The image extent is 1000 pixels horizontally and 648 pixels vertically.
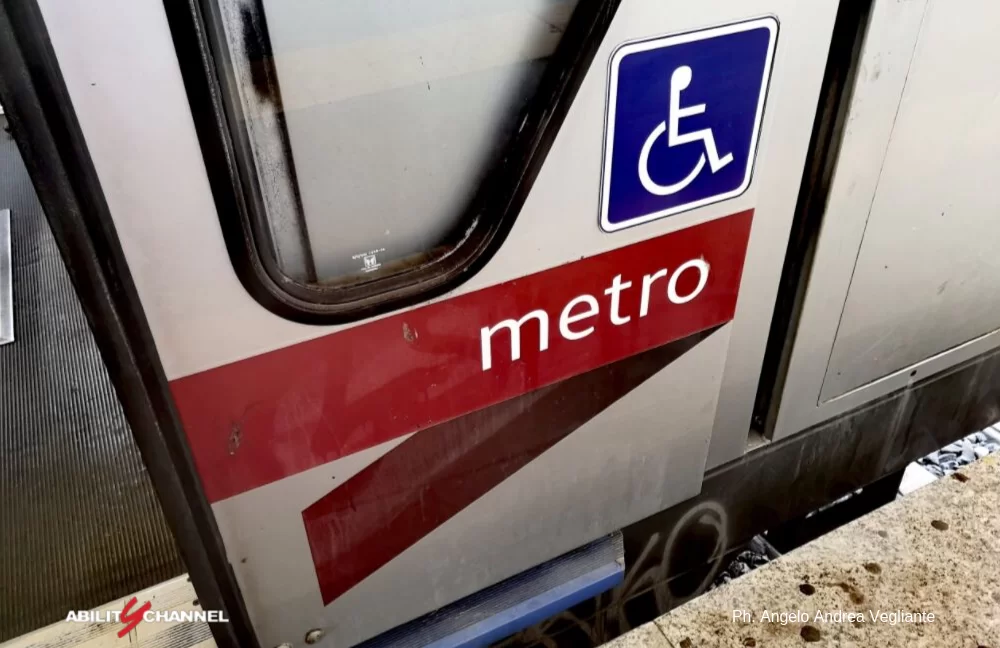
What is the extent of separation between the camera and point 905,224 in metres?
1.32

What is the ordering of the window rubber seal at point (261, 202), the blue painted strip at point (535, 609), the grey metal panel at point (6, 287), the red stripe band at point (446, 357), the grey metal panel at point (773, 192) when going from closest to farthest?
1. the window rubber seal at point (261, 202)
2. the red stripe band at point (446, 357)
3. the grey metal panel at point (773, 192)
4. the blue painted strip at point (535, 609)
5. the grey metal panel at point (6, 287)

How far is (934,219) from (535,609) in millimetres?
976

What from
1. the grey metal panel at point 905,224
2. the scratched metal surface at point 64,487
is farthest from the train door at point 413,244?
the scratched metal surface at point 64,487

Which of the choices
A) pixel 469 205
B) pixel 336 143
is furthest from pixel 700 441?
pixel 336 143

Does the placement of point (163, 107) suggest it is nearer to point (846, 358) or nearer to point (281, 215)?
point (281, 215)

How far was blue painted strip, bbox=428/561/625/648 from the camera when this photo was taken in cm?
127

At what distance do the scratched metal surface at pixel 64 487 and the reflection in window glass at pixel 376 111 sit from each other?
3.54 ft

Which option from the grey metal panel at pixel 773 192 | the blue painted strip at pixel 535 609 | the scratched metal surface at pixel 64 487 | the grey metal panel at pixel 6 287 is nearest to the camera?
the grey metal panel at pixel 773 192

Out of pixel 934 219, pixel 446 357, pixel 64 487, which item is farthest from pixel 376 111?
pixel 64 487

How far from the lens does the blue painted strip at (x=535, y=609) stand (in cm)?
127

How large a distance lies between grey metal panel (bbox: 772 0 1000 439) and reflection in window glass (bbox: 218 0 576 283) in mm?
563

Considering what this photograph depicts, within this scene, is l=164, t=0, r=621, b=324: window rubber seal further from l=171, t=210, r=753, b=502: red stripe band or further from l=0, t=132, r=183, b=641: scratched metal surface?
l=0, t=132, r=183, b=641: scratched metal surface

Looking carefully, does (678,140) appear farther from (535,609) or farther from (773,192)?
(535,609)

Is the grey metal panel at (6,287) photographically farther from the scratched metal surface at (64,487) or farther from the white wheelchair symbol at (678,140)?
the white wheelchair symbol at (678,140)
